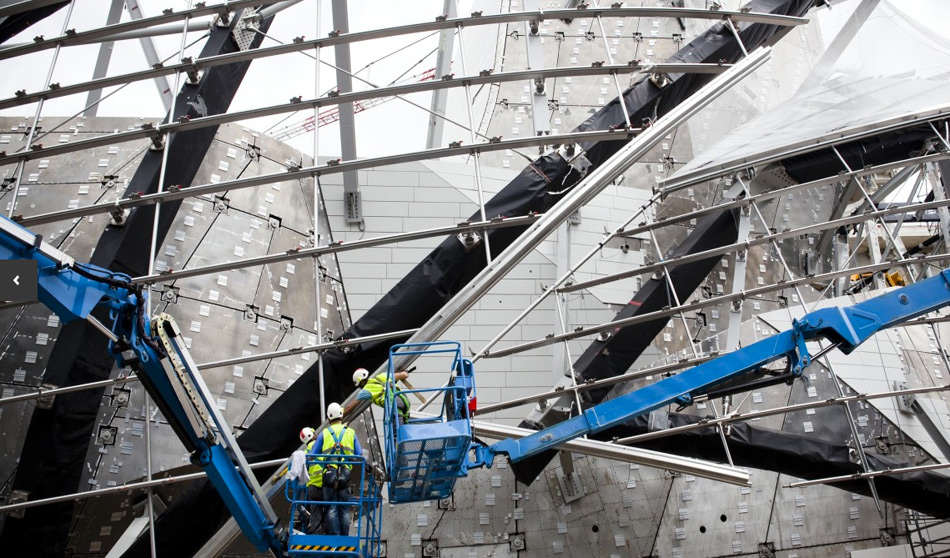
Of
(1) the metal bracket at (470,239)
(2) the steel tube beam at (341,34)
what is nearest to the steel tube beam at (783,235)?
(1) the metal bracket at (470,239)

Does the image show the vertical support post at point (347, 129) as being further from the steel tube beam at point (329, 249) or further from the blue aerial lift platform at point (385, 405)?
the blue aerial lift platform at point (385, 405)

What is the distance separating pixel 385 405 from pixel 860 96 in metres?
12.5

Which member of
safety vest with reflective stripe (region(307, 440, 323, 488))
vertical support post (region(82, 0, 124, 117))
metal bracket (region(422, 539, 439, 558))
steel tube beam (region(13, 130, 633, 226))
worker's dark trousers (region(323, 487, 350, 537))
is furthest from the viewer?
vertical support post (region(82, 0, 124, 117))

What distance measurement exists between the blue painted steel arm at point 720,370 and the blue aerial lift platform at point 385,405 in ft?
0.04

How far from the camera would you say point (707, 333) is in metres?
19.2

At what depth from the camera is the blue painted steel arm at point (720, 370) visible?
38.3 ft

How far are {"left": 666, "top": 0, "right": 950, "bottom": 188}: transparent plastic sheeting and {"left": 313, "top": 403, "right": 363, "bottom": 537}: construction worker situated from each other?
8640 mm

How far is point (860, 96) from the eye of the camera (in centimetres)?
1769

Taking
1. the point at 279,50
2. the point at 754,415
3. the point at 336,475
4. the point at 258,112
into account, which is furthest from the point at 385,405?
the point at 279,50

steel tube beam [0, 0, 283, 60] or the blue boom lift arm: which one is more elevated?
steel tube beam [0, 0, 283, 60]

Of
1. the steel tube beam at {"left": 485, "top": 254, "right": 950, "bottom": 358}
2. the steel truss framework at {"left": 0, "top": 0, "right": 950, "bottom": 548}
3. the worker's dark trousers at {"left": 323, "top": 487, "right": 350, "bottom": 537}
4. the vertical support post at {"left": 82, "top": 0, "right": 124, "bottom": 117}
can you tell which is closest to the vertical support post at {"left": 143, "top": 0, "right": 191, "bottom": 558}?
the steel truss framework at {"left": 0, "top": 0, "right": 950, "bottom": 548}

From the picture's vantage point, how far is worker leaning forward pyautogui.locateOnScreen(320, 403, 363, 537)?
395 inches

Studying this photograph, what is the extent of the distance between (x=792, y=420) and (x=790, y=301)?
4.57m

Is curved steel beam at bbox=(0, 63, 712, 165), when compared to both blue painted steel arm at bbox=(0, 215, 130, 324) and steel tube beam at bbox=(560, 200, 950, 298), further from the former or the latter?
blue painted steel arm at bbox=(0, 215, 130, 324)
